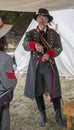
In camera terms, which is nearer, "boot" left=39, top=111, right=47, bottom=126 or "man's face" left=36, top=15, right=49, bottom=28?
"man's face" left=36, top=15, right=49, bottom=28

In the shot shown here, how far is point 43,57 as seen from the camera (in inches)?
193

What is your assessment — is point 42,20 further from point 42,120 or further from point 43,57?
point 42,120

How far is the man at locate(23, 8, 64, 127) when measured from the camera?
4.94 metres

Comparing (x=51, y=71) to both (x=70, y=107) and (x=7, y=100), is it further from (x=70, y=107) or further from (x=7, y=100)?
(x=7, y=100)

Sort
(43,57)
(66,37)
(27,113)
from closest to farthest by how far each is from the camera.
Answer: (43,57) < (27,113) < (66,37)

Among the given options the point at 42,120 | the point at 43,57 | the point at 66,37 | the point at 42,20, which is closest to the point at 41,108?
the point at 42,120

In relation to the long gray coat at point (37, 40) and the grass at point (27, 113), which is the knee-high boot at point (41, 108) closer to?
the grass at point (27, 113)

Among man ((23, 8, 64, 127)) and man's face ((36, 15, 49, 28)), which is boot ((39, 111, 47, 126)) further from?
man's face ((36, 15, 49, 28))

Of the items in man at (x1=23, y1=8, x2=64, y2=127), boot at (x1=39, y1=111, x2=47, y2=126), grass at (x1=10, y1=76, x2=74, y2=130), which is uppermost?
man at (x1=23, y1=8, x2=64, y2=127)

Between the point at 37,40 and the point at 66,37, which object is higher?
the point at 37,40

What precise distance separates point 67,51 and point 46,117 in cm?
315

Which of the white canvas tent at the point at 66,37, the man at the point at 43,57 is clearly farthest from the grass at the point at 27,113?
the white canvas tent at the point at 66,37

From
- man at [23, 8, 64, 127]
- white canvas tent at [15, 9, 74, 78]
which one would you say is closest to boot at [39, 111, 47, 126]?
man at [23, 8, 64, 127]

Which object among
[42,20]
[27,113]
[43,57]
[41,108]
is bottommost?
[27,113]
